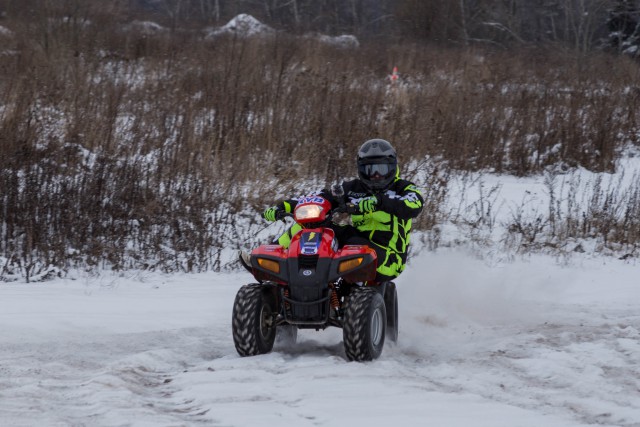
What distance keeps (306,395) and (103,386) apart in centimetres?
118

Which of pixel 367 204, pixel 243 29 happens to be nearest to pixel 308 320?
pixel 367 204

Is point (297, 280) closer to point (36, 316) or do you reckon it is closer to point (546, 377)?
point (546, 377)

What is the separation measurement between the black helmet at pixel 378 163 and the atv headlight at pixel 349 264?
3.26 ft

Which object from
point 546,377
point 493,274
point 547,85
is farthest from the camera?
point 547,85

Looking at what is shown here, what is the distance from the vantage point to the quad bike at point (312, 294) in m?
5.84

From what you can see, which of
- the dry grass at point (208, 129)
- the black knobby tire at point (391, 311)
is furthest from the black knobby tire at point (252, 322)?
the dry grass at point (208, 129)

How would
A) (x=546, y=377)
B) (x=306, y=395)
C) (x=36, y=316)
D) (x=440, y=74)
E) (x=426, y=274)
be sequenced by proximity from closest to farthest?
(x=306, y=395) < (x=546, y=377) < (x=36, y=316) < (x=426, y=274) < (x=440, y=74)

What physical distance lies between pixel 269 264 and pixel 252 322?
43cm

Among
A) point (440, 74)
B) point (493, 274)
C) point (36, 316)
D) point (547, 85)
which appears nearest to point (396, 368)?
point (36, 316)

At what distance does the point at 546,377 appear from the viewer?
225 inches

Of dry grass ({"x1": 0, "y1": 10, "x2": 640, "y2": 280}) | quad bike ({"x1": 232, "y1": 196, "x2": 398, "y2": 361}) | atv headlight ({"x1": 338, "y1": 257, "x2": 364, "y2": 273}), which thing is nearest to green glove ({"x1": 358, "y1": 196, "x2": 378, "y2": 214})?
quad bike ({"x1": 232, "y1": 196, "x2": 398, "y2": 361})

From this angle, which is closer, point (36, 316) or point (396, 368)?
point (396, 368)

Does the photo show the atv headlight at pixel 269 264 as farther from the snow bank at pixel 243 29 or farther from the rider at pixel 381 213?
the snow bank at pixel 243 29

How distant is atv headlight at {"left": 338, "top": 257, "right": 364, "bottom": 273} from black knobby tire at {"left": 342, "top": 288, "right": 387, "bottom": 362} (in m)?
0.20
